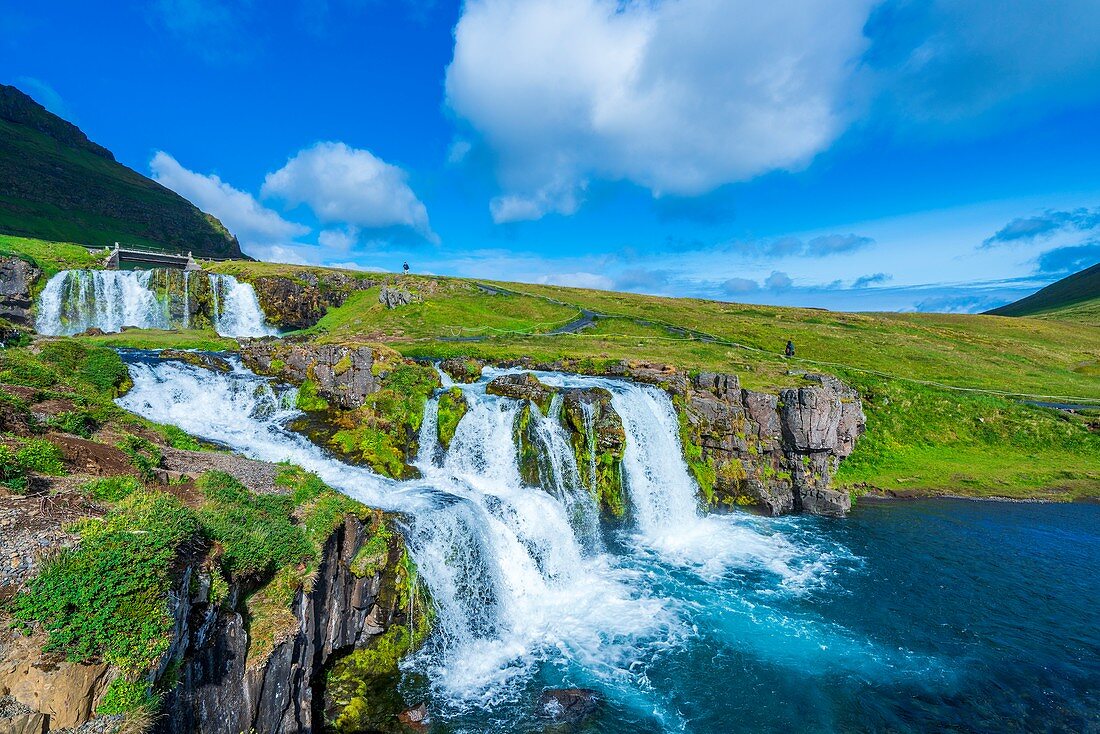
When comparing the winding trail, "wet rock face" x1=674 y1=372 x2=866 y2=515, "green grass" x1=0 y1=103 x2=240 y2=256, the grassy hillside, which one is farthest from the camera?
"green grass" x1=0 y1=103 x2=240 y2=256

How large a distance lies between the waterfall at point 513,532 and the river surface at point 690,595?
99 mm

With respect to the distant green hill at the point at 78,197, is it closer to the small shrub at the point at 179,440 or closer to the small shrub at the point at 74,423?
the small shrub at the point at 179,440

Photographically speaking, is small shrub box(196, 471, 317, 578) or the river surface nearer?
small shrub box(196, 471, 317, 578)

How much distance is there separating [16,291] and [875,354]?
351 ft

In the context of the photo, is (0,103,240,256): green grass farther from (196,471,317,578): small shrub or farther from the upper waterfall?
(196,471,317,578): small shrub

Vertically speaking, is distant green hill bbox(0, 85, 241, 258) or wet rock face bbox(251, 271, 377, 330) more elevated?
distant green hill bbox(0, 85, 241, 258)

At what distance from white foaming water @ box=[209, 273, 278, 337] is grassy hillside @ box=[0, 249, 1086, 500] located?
6.53 meters

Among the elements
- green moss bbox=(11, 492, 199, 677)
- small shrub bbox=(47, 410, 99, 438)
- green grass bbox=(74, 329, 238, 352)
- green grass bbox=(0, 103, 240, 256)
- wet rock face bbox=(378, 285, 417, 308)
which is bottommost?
green moss bbox=(11, 492, 199, 677)

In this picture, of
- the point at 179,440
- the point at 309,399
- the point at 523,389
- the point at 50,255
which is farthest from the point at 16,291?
the point at 523,389

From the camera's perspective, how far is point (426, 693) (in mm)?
16203

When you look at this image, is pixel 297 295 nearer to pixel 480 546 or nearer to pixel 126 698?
pixel 480 546

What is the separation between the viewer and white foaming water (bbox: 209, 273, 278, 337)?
5778 centimetres

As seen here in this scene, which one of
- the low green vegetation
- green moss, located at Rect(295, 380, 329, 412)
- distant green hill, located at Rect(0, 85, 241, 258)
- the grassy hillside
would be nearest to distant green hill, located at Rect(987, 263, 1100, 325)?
the grassy hillside

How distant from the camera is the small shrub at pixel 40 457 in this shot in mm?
12067
